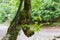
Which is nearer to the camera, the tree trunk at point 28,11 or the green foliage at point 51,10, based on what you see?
the tree trunk at point 28,11

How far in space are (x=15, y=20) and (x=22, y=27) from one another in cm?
6

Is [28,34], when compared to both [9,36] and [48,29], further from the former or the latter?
[48,29]

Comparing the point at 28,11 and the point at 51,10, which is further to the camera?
the point at 51,10

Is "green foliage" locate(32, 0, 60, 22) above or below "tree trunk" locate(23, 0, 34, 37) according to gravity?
below

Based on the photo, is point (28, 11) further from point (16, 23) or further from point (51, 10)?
point (51, 10)

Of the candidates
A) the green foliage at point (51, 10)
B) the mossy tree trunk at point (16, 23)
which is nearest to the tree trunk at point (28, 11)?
the mossy tree trunk at point (16, 23)

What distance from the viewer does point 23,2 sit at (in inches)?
39.6

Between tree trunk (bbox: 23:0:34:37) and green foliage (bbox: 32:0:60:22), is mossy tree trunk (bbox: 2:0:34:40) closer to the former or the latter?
tree trunk (bbox: 23:0:34:37)

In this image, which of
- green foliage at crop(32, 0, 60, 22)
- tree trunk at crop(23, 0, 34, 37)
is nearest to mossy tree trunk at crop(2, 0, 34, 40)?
tree trunk at crop(23, 0, 34, 37)

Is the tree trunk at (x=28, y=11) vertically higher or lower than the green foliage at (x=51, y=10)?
higher

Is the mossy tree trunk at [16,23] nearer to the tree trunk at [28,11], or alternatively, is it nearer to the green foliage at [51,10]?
the tree trunk at [28,11]

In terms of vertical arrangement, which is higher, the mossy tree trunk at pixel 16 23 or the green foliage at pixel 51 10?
the mossy tree trunk at pixel 16 23

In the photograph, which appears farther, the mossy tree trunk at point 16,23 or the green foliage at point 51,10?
the green foliage at point 51,10

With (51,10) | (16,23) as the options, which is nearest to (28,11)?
(16,23)
